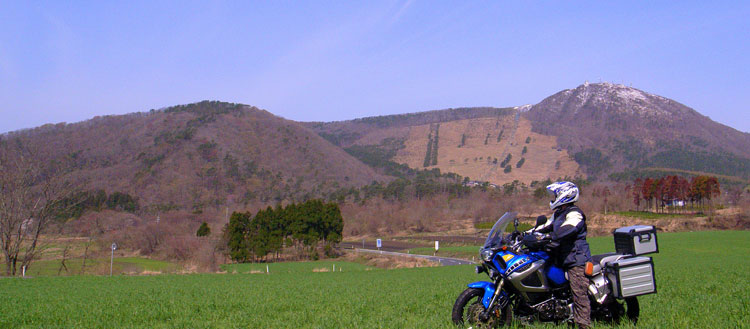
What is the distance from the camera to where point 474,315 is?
301 inches

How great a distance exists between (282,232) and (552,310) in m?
74.7

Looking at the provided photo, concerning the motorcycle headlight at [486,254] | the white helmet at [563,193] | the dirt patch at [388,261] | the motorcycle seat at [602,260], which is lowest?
the dirt patch at [388,261]

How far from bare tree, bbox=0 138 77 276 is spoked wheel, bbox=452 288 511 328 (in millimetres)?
46961

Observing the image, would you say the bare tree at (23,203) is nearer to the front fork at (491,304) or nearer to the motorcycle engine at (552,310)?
the front fork at (491,304)

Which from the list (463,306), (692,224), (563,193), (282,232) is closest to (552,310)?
(463,306)

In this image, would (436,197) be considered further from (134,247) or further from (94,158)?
(94,158)

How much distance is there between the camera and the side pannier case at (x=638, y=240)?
8.00m

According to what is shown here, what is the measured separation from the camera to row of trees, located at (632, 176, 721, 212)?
110812 millimetres

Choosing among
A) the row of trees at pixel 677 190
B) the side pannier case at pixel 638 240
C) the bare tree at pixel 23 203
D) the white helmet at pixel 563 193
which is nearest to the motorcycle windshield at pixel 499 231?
the white helmet at pixel 563 193

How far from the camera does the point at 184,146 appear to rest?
197625mm

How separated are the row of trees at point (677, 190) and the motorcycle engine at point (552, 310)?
11745 centimetres

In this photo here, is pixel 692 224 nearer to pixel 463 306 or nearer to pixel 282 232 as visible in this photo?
pixel 282 232

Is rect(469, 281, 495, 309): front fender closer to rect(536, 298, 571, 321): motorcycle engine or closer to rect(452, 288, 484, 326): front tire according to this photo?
rect(452, 288, 484, 326): front tire

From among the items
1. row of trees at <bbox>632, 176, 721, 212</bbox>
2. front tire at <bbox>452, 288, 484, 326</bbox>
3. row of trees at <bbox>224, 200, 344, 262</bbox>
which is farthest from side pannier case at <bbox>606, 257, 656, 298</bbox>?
row of trees at <bbox>632, 176, 721, 212</bbox>
